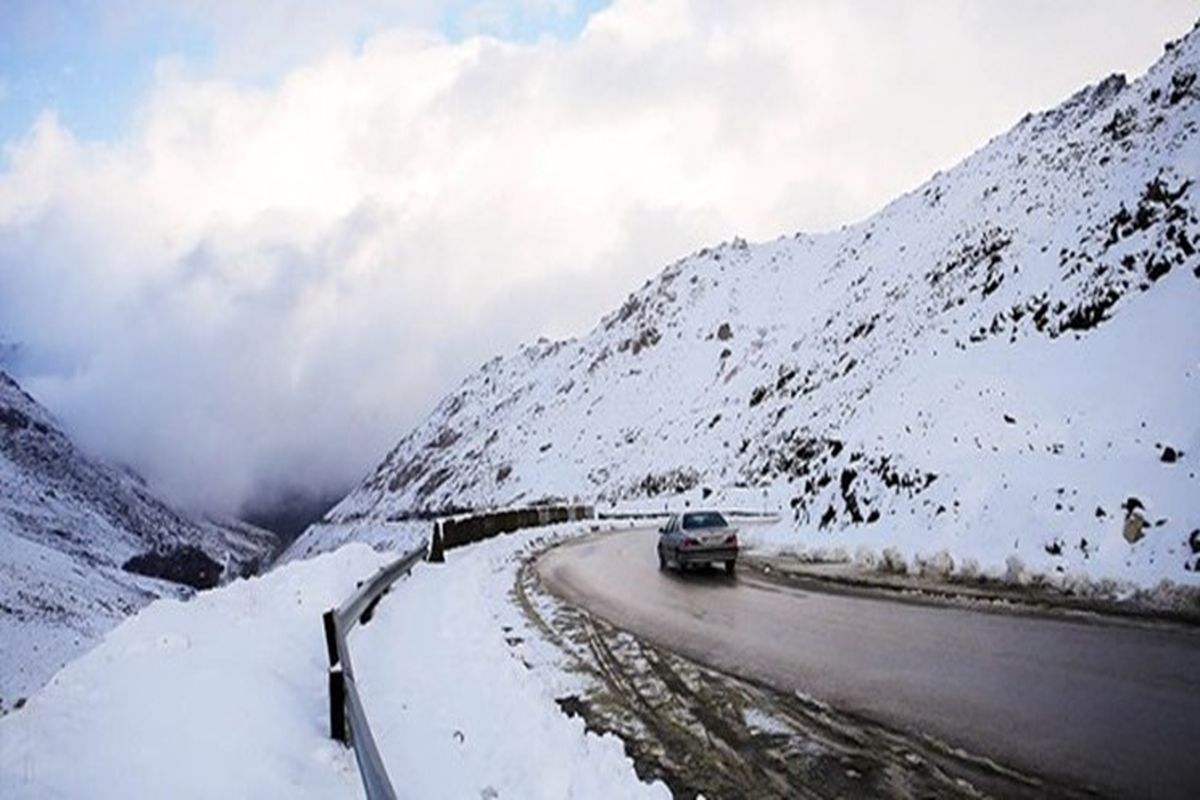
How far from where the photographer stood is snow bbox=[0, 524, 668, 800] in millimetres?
5773

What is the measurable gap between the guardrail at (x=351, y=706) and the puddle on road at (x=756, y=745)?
6.71 feet

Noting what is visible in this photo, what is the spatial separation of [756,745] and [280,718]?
3966 millimetres

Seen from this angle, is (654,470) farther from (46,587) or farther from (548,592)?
(548,592)

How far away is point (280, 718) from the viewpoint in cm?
742

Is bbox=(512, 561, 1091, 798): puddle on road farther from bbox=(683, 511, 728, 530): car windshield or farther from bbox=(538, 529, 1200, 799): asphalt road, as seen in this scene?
bbox=(683, 511, 728, 530): car windshield

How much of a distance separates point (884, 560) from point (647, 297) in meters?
170

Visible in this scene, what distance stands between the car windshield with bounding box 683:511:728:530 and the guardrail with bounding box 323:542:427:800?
953 cm

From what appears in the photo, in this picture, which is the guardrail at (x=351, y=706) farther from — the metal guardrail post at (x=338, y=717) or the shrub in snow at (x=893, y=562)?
the shrub in snow at (x=893, y=562)

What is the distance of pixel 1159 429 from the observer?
16031 millimetres

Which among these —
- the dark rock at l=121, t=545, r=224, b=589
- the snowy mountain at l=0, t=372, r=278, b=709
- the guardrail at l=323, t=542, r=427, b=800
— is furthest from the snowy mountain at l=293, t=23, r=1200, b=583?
the dark rock at l=121, t=545, r=224, b=589

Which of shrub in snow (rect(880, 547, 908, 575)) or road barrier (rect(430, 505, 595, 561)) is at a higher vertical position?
road barrier (rect(430, 505, 595, 561))

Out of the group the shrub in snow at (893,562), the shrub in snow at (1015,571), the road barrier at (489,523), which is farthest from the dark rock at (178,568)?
the shrub in snow at (1015,571)

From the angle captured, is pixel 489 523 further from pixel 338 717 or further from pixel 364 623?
pixel 338 717

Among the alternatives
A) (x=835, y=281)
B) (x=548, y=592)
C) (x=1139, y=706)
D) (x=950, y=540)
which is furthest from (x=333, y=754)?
(x=835, y=281)
